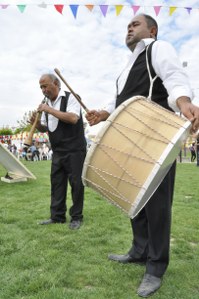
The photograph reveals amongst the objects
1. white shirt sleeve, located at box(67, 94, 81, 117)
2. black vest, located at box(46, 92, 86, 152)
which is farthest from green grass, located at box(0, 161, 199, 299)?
white shirt sleeve, located at box(67, 94, 81, 117)

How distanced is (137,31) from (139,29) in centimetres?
2

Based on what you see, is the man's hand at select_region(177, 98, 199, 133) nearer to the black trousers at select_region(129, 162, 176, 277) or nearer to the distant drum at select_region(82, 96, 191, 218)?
the distant drum at select_region(82, 96, 191, 218)

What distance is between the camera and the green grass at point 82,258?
222 centimetres

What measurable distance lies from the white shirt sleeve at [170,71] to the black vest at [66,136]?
178cm

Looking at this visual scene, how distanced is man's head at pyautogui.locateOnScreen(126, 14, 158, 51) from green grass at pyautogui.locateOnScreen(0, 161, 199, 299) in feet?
4.53

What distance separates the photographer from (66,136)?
150 inches

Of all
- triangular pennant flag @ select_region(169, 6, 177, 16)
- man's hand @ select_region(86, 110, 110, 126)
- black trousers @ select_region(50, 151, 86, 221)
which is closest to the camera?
man's hand @ select_region(86, 110, 110, 126)

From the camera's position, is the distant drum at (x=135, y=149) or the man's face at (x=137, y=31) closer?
the distant drum at (x=135, y=149)

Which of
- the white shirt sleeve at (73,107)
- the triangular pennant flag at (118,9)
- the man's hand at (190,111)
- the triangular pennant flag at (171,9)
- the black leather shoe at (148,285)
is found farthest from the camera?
Answer: the triangular pennant flag at (171,9)

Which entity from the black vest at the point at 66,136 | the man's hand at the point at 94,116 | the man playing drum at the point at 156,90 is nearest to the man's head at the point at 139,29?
the man playing drum at the point at 156,90

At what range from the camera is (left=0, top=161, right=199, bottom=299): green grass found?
222 cm

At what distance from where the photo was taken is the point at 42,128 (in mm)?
4059

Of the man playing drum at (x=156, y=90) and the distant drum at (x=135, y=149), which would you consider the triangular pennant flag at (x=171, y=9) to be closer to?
the man playing drum at (x=156, y=90)

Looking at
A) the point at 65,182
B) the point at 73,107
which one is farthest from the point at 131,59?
the point at 65,182
